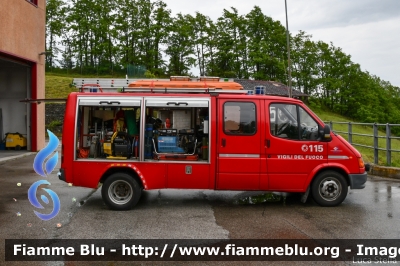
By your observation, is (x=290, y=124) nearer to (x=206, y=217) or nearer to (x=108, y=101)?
(x=206, y=217)

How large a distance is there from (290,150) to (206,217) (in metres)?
2.16

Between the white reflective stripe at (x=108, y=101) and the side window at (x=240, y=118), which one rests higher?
the white reflective stripe at (x=108, y=101)

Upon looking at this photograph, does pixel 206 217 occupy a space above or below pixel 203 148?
below

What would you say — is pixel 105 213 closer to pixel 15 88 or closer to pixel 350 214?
pixel 350 214

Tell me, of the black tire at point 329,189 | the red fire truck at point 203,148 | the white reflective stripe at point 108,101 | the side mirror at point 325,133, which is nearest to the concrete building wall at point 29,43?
the white reflective stripe at point 108,101

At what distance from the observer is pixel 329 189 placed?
28.1 ft

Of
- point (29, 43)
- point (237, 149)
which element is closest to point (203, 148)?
point (237, 149)

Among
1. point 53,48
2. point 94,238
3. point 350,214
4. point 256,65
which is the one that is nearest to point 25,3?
point 94,238

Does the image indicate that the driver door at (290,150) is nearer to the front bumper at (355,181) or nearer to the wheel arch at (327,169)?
the wheel arch at (327,169)

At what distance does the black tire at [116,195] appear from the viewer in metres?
8.24

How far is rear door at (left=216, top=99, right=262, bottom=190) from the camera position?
8336 mm

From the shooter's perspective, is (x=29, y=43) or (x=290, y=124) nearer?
(x=290, y=124)

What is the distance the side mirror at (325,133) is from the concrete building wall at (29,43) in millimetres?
12448

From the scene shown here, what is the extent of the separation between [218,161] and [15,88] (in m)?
15.3
